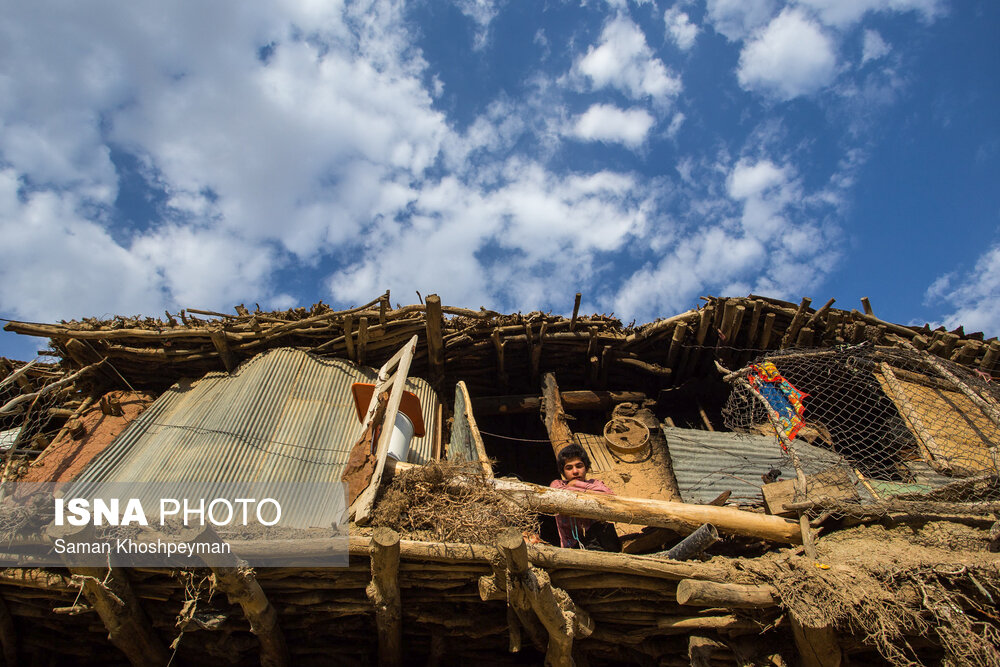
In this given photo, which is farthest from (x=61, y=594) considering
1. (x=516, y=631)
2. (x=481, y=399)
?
(x=481, y=399)

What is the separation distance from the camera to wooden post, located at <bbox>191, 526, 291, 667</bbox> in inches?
147

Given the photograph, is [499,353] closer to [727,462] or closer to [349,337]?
[349,337]

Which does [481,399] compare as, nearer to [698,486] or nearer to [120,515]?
[698,486]

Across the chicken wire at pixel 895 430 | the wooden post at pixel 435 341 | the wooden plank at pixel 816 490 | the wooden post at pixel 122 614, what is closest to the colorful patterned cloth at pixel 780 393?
the chicken wire at pixel 895 430

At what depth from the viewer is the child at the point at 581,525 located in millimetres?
5270

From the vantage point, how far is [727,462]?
689cm

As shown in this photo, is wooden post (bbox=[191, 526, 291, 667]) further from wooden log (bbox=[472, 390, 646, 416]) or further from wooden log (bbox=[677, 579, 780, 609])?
wooden log (bbox=[472, 390, 646, 416])

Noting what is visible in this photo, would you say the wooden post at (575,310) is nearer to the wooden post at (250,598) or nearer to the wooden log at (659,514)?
the wooden log at (659,514)

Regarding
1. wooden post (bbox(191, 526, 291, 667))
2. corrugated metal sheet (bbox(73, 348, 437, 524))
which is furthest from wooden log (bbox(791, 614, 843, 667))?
corrugated metal sheet (bbox(73, 348, 437, 524))

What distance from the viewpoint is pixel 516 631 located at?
4.14 meters

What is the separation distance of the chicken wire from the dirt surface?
289 inches

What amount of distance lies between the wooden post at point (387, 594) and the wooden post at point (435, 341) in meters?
3.59

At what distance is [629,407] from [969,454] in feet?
13.0

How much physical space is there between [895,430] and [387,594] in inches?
257
